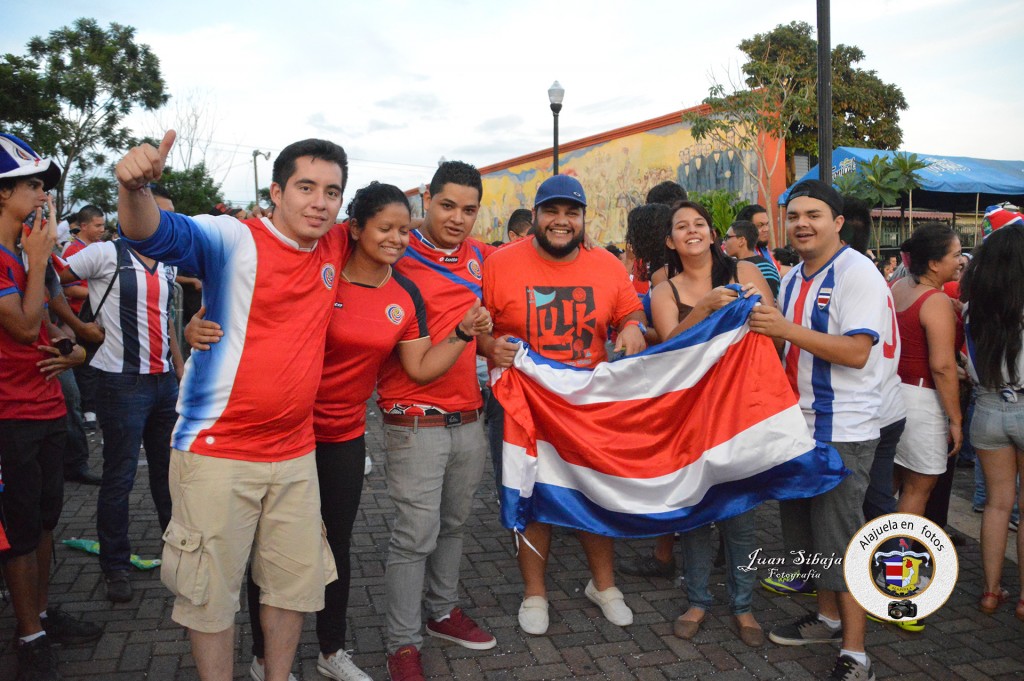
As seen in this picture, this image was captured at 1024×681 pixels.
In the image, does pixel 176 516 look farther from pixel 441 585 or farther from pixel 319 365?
pixel 441 585

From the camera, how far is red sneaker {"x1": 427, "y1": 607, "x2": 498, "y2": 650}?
3.78 meters

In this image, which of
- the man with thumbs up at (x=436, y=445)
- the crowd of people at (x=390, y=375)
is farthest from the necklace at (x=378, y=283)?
the man with thumbs up at (x=436, y=445)

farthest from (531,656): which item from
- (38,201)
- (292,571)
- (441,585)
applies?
(38,201)

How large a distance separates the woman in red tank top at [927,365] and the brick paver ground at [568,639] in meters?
0.82

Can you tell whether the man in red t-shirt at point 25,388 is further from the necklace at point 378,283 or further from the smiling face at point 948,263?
Answer: the smiling face at point 948,263

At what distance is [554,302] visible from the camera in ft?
12.8

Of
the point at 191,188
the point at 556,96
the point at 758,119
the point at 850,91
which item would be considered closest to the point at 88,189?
the point at 191,188

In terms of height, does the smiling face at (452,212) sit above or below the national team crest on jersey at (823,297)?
above

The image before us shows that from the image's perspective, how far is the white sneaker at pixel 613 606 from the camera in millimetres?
4043

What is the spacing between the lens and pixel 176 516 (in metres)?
2.79

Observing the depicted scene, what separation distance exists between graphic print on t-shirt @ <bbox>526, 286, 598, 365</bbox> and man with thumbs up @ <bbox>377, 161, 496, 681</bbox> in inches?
13.2

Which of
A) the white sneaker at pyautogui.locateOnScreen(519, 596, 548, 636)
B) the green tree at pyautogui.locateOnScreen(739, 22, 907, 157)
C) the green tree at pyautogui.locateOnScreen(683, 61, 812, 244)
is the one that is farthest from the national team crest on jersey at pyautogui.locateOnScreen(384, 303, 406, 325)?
the green tree at pyautogui.locateOnScreen(739, 22, 907, 157)

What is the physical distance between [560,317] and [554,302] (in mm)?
86

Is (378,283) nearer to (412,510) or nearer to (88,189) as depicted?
(412,510)
